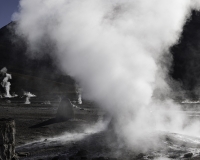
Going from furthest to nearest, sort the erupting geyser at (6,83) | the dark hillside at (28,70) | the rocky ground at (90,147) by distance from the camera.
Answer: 1. the dark hillside at (28,70)
2. the erupting geyser at (6,83)
3. the rocky ground at (90,147)

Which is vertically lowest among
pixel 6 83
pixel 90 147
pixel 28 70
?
pixel 90 147

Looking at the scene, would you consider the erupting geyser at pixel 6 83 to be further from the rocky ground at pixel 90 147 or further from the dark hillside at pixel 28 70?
the rocky ground at pixel 90 147

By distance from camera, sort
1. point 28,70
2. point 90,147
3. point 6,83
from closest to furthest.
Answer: point 90,147, point 6,83, point 28,70

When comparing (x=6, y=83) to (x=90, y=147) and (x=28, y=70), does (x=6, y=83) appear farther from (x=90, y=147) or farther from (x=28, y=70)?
(x=90, y=147)

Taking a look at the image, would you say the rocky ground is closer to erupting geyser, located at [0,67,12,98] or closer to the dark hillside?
erupting geyser, located at [0,67,12,98]

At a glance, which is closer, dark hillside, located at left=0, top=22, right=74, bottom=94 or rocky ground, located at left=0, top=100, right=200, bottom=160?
rocky ground, located at left=0, top=100, right=200, bottom=160

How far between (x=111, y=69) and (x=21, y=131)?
10.1 metres


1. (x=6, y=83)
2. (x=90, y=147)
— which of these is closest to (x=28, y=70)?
(x=6, y=83)

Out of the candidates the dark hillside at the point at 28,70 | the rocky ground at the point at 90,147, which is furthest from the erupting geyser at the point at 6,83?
the rocky ground at the point at 90,147

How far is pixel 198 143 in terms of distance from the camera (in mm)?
19250

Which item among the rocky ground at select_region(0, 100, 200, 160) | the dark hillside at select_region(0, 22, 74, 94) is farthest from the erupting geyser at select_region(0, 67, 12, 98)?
the rocky ground at select_region(0, 100, 200, 160)

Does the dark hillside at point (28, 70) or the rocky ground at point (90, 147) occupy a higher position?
the dark hillside at point (28, 70)

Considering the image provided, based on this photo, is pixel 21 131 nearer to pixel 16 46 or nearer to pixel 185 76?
pixel 185 76

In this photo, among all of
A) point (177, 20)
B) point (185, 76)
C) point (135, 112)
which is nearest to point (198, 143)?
point (135, 112)
